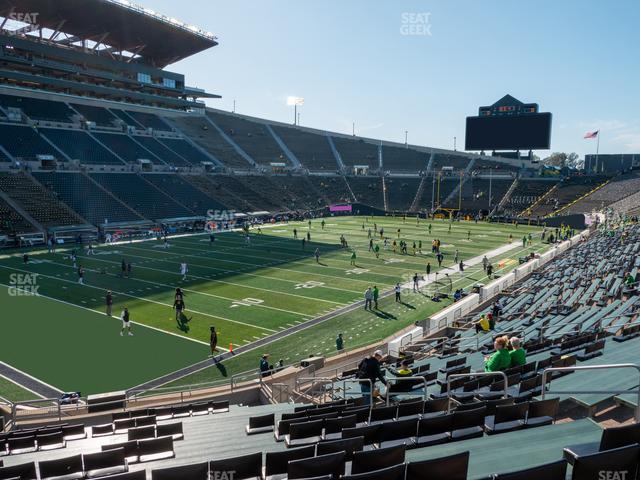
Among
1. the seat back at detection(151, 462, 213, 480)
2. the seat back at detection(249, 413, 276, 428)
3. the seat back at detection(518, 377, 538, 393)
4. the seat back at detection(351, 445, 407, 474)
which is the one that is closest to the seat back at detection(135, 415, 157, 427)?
the seat back at detection(249, 413, 276, 428)

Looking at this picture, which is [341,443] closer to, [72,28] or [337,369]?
[337,369]

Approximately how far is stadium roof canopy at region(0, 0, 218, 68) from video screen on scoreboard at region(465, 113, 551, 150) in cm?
3820

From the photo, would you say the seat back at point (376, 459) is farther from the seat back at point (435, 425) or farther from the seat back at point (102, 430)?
the seat back at point (102, 430)

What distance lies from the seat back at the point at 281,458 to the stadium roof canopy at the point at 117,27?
5731cm

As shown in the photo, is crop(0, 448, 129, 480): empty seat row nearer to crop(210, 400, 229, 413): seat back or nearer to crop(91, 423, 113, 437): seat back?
crop(91, 423, 113, 437): seat back

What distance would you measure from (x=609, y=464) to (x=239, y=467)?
2885mm

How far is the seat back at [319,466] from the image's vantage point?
3.90 meters

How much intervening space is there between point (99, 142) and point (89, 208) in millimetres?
14447

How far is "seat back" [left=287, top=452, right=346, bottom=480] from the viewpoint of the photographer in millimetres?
3900

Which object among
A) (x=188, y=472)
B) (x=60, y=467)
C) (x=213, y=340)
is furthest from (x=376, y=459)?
(x=213, y=340)

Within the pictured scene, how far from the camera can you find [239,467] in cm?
434

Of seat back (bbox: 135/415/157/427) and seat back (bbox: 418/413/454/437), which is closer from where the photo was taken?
seat back (bbox: 418/413/454/437)

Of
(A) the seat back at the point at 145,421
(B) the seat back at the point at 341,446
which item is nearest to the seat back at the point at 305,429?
(B) the seat back at the point at 341,446

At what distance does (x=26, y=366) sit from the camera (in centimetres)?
1458
